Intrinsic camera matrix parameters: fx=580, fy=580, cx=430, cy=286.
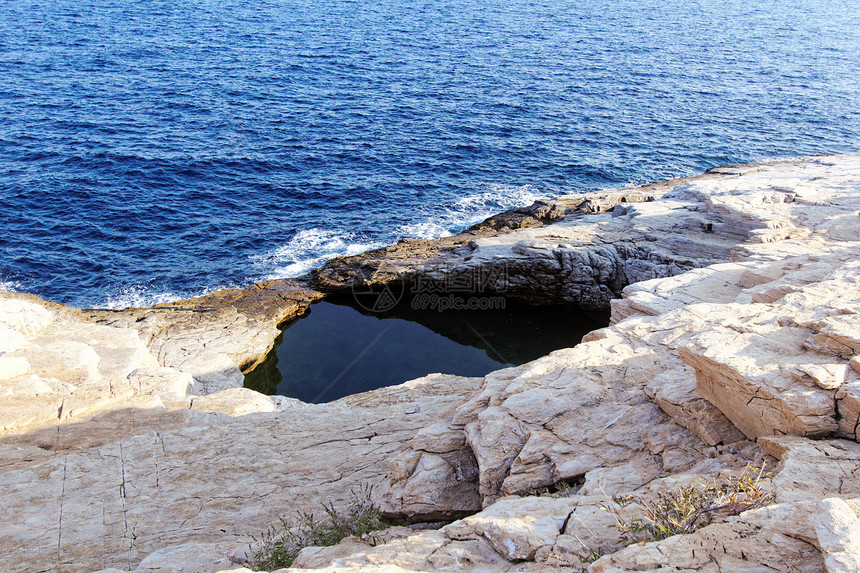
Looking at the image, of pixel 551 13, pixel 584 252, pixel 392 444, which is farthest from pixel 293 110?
pixel 551 13

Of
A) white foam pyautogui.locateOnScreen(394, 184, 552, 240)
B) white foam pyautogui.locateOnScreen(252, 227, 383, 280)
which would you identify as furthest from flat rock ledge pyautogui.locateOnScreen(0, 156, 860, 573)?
white foam pyautogui.locateOnScreen(394, 184, 552, 240)

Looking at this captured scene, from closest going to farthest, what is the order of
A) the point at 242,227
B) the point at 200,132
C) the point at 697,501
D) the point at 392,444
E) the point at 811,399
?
the point at 697,501 < the point at 811,399 < the point at 392,444 < the point at 242,227 < the point at 200,132

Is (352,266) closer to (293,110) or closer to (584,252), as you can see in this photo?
(584,252)

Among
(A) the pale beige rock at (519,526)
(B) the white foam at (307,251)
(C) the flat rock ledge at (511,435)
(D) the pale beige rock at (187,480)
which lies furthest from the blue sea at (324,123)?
(A) the pale beige rock at (519,526)

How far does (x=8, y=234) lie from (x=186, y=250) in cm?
1185

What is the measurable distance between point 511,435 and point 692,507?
18.0 feet

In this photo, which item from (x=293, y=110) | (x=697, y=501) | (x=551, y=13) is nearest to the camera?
(x=697, y=501)

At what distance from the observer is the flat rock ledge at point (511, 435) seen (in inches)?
395

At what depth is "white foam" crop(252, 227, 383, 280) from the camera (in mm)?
37375

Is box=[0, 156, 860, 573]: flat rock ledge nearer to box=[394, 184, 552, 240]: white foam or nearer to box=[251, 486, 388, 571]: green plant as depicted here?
box=[251, 486, 388, 571]: green plant

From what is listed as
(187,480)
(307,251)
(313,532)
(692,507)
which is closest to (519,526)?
(692,507)

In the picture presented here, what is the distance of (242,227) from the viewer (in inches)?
1620

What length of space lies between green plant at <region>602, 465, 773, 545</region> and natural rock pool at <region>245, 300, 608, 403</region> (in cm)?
2060

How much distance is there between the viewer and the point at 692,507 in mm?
9211
